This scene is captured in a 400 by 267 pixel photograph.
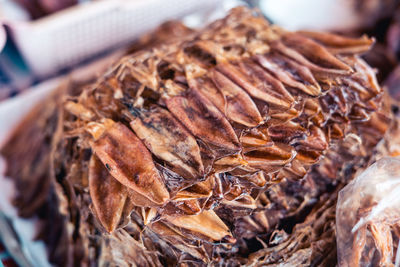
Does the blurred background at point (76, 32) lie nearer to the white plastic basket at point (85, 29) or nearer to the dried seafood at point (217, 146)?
the white plastic basket at point (85, 29)

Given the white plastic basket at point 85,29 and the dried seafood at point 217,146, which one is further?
the white plastic basket at point 85,29

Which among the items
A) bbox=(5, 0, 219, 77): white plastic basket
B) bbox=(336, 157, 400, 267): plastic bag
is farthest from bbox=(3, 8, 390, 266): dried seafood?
bbox=(5, 0, 219, 77): white plastic basket

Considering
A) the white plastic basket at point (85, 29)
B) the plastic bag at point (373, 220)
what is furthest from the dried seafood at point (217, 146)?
the white plastic basket at point (85, 29)

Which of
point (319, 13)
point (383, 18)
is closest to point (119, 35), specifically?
point (319, 13)

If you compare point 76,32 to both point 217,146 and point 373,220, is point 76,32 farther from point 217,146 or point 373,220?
point 373,220

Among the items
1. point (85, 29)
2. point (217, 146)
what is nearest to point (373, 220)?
point (217, 146)

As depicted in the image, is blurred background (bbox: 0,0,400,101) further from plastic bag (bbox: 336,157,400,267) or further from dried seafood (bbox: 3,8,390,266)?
plastic bag (bbox: 336,157,400,267)
